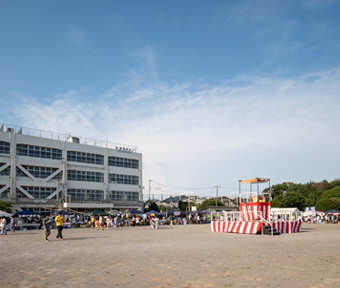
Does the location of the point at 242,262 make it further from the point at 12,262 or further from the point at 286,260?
the point at 12,262

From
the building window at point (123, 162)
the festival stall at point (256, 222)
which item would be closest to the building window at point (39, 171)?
the building window at point (123, 162)

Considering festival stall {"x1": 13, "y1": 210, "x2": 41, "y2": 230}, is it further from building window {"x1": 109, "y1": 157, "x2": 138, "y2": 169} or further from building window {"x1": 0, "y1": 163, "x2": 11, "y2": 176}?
building window {"x1": 109, "y1": 157, "x2": 138, "y2": 169}

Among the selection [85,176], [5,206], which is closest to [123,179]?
[85,176]

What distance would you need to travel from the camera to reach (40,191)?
162 feet

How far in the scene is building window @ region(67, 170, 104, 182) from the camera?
53.2 metres

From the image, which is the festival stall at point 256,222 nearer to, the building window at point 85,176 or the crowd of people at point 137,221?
the crowd of people at point 137,221

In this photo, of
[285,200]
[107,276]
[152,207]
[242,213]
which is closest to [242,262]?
[107,276]

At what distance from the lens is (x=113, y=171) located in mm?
59438

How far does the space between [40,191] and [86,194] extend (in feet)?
25.0

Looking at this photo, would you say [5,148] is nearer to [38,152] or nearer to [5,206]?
[38,152]

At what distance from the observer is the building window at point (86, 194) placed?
52.8 meters

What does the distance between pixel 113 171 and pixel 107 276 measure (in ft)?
168

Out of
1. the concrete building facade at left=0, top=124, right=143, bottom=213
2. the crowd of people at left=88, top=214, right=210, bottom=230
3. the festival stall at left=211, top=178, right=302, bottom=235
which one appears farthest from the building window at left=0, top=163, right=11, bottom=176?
the festival stall at left=211, top=178, right=302, bottom=235

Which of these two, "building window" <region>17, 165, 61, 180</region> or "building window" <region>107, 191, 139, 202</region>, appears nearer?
"building window" <region>17, 165, 61, 180</region>
